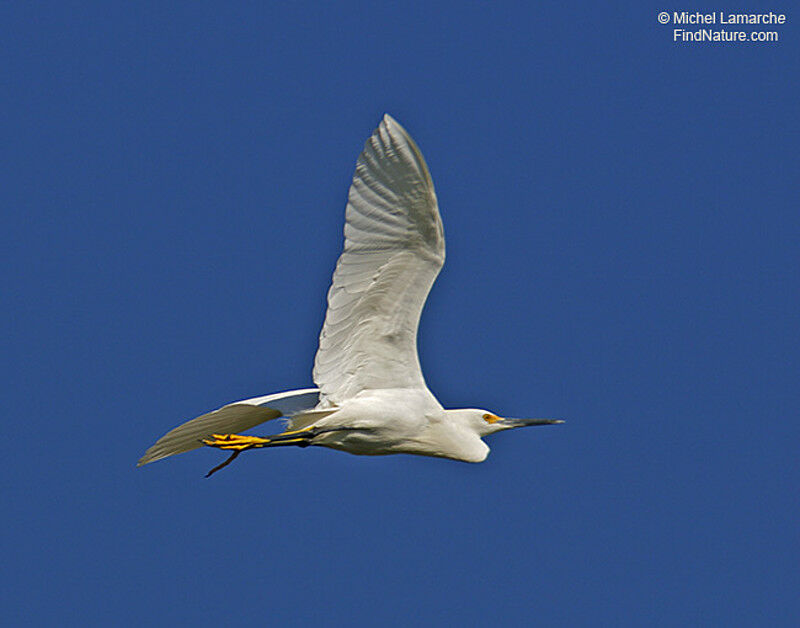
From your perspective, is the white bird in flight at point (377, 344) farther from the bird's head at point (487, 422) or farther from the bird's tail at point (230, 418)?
the bird's head at point (487, 422)

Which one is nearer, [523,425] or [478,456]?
[478,456]

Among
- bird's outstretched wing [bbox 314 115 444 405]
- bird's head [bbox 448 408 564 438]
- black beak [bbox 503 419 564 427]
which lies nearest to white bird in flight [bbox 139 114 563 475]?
bird's outstretched wing [bbox 314 115 444 405]

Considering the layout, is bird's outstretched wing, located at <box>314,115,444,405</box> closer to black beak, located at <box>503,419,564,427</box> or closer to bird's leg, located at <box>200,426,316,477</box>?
bird's leg, located at <box>200,426,316,477</box>

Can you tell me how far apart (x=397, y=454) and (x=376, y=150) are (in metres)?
2.80

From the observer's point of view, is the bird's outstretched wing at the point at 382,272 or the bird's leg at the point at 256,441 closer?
the bird's outstretched wing at the point at 382,272

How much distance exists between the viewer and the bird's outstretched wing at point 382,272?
11.8 m

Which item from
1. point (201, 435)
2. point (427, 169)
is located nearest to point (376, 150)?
point (427, 169)

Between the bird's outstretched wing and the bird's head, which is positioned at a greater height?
the bird's outstretched wing

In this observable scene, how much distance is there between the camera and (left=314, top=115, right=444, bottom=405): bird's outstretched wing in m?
11.8

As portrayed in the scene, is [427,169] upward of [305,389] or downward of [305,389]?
upward

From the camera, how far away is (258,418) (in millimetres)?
13250

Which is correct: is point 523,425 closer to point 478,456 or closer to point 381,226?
point 478,456

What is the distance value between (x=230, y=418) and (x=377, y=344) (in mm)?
1585

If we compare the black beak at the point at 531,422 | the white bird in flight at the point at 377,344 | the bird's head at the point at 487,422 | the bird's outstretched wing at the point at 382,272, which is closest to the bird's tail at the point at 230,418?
the white bird in flight at the point at 377,344
